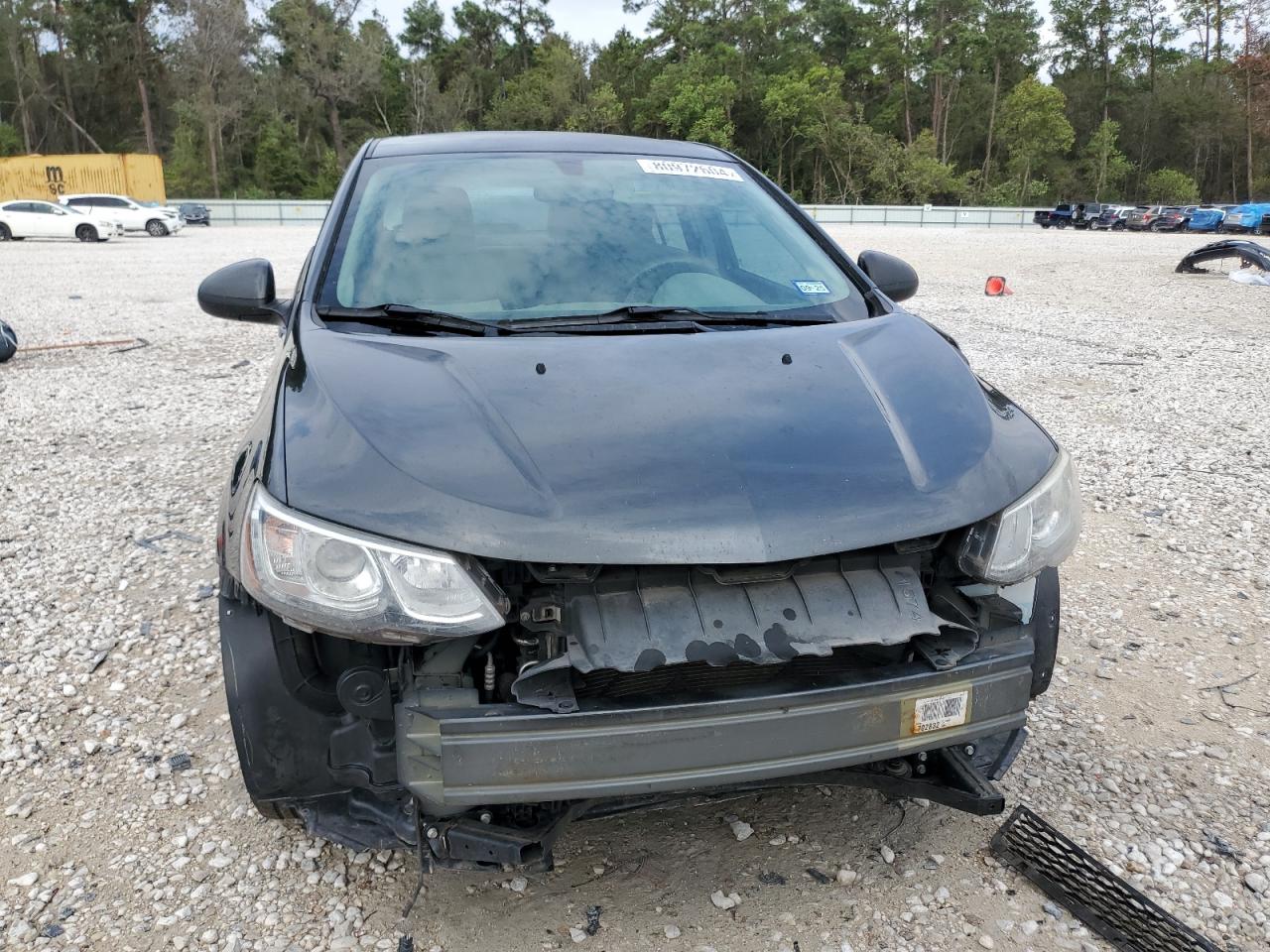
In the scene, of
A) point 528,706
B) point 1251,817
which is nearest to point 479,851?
point 528,706

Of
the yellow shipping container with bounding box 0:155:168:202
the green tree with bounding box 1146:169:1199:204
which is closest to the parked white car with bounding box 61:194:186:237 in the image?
the yellow shipping container with bounding box 0:155:168:202

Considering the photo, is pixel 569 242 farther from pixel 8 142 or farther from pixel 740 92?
pixel 8 142

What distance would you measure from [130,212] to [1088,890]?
3453 centimetres

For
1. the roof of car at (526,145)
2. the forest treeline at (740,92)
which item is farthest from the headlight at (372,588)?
the forest treeline at (740,92)

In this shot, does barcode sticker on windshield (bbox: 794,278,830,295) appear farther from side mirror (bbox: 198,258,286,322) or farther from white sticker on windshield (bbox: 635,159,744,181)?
side mirror (bbox: 198,258,286,322)

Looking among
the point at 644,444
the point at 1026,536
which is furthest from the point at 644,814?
the point at 1026,536

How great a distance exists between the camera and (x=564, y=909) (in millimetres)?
2062

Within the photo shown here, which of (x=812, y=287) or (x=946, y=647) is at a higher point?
(x=812, y=287)

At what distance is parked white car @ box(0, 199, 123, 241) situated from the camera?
26.7 metres

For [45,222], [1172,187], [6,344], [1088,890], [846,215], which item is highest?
[1172,187]

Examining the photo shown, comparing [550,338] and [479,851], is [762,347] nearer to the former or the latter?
[550,338]

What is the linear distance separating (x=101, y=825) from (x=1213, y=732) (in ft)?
9.91

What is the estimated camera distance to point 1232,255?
1482 cm

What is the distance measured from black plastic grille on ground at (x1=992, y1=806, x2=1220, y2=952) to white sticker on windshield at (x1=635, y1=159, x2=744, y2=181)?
2190mm
